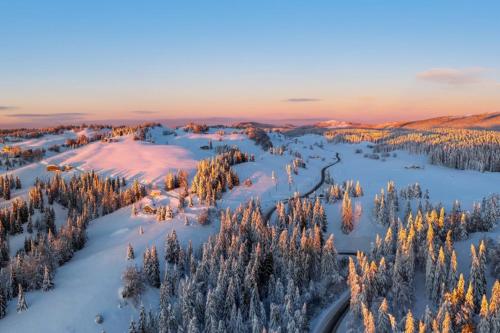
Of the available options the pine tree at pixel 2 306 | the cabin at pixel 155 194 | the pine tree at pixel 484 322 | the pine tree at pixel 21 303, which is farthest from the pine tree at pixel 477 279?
Answer: the cabin at pixel 155 194

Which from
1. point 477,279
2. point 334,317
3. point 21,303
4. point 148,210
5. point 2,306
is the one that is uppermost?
point 148,210

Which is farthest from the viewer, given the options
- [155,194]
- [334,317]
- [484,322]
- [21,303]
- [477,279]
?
[155,194]

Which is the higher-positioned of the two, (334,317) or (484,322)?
(484,322)

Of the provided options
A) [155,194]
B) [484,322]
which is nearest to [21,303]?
[155,194]

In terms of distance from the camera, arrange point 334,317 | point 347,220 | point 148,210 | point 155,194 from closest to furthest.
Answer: point 334,317, point 347,220, point 148,210, point 155,194

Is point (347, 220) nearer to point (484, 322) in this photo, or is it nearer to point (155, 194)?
point (484, 322)

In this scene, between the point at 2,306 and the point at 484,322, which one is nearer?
the point at 484,322

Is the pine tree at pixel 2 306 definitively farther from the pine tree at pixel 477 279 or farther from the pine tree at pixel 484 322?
the pine tree at pixel 477 279

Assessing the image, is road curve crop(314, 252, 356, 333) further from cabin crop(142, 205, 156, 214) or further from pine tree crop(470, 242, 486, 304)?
cabin crop(142, 205, 156, 214)

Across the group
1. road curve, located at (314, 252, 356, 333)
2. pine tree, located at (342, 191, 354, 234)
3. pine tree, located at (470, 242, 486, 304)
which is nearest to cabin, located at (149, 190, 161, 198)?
pine tree, located at (342, 191, 354, 234)

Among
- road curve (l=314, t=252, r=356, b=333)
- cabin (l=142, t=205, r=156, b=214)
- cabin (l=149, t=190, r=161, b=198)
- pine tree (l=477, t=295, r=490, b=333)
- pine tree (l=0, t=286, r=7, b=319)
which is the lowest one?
road curve (l=314, t=252, r=356, b=333)

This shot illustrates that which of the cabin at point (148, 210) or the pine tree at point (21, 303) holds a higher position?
the cabin at point (148, 210)
